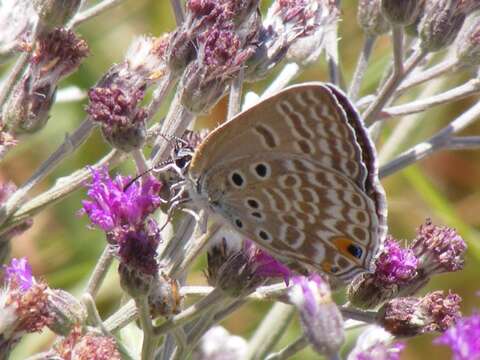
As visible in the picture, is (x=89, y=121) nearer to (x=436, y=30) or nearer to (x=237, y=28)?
(x=237, y=28)

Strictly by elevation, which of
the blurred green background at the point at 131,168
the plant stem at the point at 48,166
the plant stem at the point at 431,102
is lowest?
the blurred green background at the point at 131,168

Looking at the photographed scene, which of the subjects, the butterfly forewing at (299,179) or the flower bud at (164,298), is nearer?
the butterfly forewing at (299,179)

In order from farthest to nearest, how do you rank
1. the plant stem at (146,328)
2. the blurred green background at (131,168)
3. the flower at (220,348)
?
the blurred green background at (131,168) < the plant stem at (146,328) < the flower at (220,348)

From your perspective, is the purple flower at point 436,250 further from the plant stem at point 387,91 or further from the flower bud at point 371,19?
the flower bud at point 371,19

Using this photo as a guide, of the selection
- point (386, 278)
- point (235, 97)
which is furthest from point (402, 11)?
point (386, 278)

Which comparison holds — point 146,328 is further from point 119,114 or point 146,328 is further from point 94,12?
point 94,12

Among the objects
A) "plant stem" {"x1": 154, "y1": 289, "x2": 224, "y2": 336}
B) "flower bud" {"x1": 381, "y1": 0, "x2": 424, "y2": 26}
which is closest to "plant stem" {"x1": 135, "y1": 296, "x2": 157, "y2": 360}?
"plant stem" {"x1": 154, "y1": 289, "x2": 224, "y2": 336}

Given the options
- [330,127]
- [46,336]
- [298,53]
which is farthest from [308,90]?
[46,336]

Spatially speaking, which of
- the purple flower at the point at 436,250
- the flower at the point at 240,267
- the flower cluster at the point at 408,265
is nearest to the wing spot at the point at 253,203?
the flower at the point at 240,267
